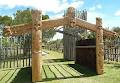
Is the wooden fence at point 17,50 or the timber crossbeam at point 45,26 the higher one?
the timber crossbeam at point 45,26

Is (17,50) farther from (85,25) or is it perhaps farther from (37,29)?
(37,29)

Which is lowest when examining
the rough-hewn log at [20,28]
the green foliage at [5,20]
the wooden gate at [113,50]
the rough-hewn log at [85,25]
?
the wooden gate at [113,50]

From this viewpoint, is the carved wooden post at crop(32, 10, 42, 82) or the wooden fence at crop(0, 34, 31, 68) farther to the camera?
the wooden fence at crop(0, 34, 31, 68)

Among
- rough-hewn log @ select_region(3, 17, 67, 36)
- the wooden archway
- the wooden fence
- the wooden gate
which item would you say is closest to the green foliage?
the wooden fence

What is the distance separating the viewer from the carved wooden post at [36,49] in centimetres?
1229

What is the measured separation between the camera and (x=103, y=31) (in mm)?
14547

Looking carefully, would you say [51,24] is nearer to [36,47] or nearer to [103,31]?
[36,47]

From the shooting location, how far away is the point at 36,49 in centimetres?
1240

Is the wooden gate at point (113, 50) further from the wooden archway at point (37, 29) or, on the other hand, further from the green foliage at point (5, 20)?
the green foliage at point (5, 20)

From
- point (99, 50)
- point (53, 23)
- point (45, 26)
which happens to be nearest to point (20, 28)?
point (45, 26)

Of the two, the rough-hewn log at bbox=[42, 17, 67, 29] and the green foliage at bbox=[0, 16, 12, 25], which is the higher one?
the green foliage at bbox=[0, 16, 12, 25]

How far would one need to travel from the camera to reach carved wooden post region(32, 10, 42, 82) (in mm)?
12289

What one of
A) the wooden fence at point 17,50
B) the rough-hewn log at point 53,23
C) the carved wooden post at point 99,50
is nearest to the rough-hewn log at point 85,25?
the carved wooden post at point 99,50

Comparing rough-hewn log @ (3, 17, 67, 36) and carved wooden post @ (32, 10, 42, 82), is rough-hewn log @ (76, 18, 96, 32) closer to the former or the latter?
rough-hewn log @ (3, 17, 67, 36)
